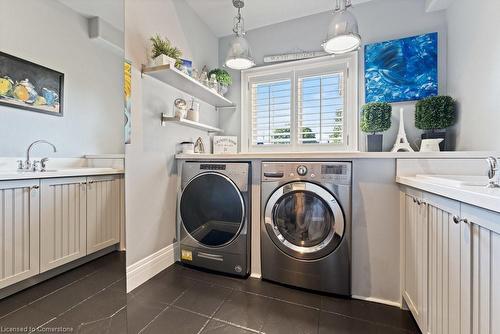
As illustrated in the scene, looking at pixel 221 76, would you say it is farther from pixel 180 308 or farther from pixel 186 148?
pixel 180 308

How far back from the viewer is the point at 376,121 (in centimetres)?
197

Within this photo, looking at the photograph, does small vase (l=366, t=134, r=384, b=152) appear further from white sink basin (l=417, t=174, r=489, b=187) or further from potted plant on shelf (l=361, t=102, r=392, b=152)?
white sink basin (l=417, t=174, r=489, b=187)

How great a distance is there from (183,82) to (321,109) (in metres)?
1.51

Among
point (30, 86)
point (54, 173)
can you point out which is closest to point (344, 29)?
point (30, 86)

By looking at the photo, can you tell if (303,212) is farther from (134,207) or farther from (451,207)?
(134,207)

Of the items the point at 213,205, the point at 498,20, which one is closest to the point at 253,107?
the point at 213,205

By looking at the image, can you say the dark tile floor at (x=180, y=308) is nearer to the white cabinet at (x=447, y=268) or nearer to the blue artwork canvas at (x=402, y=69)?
the white cabinet at (x=447, y=268)

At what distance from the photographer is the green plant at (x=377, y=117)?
77.1 inches

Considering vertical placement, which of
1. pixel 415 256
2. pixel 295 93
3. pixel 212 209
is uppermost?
pixel 295 93

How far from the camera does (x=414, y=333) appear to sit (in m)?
1.20

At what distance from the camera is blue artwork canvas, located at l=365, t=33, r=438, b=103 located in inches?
79.8

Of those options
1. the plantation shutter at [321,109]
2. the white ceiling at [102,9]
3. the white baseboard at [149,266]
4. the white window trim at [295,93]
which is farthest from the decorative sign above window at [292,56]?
the white baseboard at [149,266]

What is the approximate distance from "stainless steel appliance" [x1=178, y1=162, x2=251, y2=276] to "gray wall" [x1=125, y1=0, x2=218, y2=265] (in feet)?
0.55

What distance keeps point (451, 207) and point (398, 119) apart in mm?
1625
